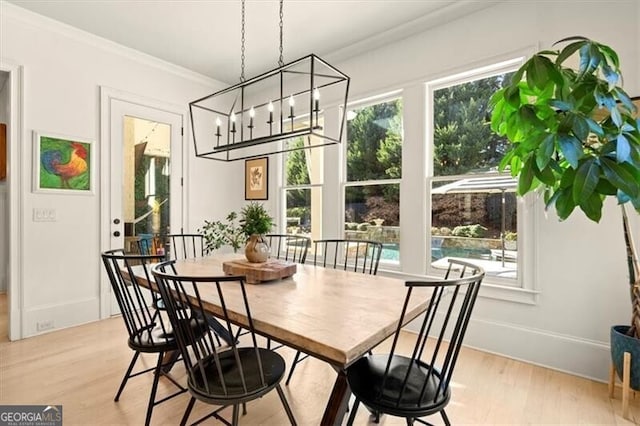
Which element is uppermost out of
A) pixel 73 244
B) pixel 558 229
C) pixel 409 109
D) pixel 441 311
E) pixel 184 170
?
pixel 409 109

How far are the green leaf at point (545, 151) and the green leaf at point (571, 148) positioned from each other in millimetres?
46

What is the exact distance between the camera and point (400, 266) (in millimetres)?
3229

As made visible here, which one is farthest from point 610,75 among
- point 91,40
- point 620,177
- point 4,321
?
point 4,321

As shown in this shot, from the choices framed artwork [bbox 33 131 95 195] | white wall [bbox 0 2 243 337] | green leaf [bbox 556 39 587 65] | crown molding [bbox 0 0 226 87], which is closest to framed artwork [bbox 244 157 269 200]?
crown molding [bbox 0 0 226 87]

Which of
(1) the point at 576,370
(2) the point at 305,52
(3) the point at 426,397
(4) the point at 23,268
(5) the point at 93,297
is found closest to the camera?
(3) the point at 426,397

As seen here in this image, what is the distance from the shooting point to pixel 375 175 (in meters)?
3.48

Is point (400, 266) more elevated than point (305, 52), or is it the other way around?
point (305, 52)

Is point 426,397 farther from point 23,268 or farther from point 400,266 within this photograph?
point 23,268

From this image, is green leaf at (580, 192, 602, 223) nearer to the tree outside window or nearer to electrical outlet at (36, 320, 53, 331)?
the tree outside window

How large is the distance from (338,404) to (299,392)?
2.81 ft

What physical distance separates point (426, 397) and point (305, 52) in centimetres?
348

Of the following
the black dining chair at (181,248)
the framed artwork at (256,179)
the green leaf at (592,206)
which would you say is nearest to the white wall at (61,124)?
the black dining chair at (181,248)

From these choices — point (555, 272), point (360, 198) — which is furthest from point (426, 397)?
point (360, 198)

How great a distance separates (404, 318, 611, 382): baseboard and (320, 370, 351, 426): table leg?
6.13 feet
